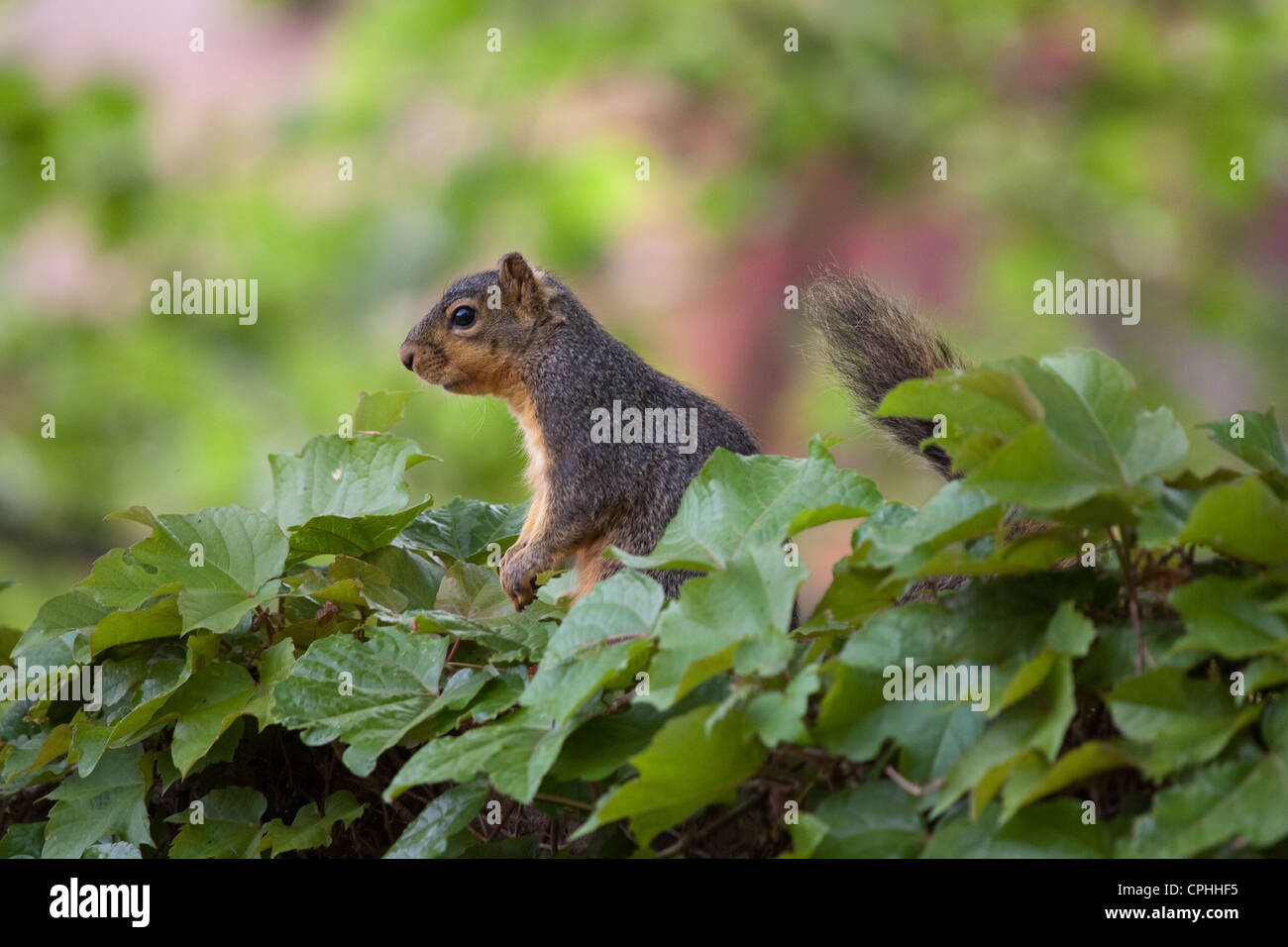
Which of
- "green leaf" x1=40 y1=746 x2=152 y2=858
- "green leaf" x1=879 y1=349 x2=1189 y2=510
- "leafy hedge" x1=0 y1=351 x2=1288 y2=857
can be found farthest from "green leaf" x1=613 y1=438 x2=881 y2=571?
"green leaf" x1=40 y1=746 x2=152 y2=858

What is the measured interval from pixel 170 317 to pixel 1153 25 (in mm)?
2812

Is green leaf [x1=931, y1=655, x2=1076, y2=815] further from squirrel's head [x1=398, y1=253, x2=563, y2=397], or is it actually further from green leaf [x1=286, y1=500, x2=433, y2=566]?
squirrel's head [x1=398, y1=253, x2=563, y2=397]

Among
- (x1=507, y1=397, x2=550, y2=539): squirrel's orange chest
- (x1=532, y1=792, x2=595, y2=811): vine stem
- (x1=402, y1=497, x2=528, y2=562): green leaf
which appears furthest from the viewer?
(x1=507, y1=397, x2=550, y2=539): squirrel's orange chest

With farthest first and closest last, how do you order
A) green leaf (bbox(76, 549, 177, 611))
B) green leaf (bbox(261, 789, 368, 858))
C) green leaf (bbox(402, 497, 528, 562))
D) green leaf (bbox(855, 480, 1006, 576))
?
green leaf (bbox(402, 497, 528, 562))
green leaf (bbox(76, 549, 177, 611))
green leaf (bbox(261, 789, 368, 858))
green leaf (bbox(855, 480, 1006, 576))

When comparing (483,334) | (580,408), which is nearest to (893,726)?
(580,408)

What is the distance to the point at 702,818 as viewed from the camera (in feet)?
2.59

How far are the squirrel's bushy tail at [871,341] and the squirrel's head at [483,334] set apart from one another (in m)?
0.61

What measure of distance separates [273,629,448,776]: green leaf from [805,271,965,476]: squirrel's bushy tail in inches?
19.0

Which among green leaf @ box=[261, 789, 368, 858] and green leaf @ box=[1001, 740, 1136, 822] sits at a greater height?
green leaf @ box=[1001, 740, 1136, 822]

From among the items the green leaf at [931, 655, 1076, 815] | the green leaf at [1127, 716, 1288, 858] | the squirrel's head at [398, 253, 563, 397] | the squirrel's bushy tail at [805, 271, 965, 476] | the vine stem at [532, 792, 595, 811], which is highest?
the squirrel's head at [398, 253, 563, 397]

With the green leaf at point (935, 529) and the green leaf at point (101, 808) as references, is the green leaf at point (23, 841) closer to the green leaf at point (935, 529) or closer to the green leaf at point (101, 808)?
the green leaf at point (101, 808)

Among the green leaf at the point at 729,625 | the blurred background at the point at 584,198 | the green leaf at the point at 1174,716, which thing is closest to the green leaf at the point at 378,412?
the green leaf at the point at 729,625

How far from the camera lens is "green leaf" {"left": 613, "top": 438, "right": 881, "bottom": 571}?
2.61 feet

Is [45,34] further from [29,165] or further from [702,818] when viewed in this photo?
[702,818]
